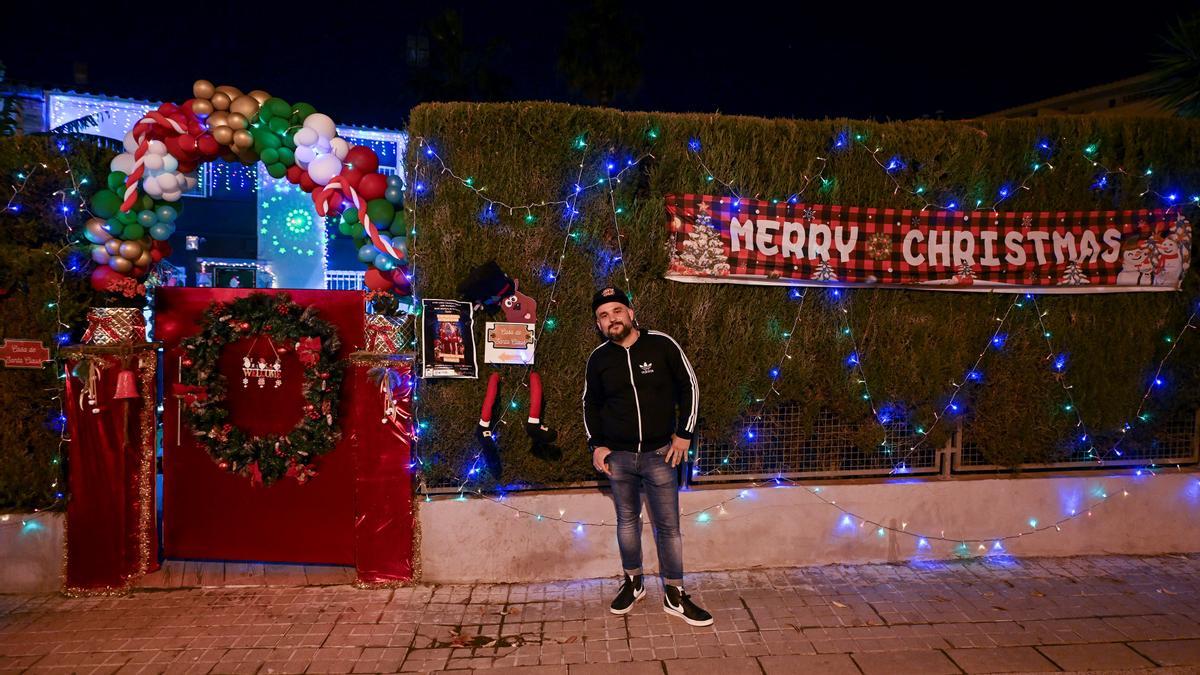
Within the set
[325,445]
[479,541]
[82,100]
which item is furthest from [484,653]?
[82,100]

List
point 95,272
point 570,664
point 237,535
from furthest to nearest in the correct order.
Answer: point 237,535
point 95,272
point 570,664

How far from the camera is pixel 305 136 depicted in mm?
4828

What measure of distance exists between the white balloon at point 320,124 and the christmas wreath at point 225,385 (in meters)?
1.26

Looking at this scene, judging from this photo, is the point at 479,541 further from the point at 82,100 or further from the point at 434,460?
the point at 82,100

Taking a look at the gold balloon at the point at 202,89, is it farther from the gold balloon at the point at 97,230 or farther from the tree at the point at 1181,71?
the tree at the point at 1181,71

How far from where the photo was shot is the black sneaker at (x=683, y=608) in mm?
4504

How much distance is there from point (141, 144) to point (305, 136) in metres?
1.20

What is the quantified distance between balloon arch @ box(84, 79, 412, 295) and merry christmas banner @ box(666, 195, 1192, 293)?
2.30 meters

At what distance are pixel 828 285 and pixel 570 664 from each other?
3.48 meters

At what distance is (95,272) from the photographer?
501 cm

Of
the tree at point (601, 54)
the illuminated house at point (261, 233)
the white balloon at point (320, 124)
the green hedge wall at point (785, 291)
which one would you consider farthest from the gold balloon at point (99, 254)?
the tree at point (601, 54)

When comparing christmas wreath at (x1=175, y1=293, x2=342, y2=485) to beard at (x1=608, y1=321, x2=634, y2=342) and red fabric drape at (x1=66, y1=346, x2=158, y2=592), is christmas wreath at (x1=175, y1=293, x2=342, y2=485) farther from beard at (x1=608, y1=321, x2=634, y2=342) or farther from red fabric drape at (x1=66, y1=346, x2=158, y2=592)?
beard at (x1=608, y1=321, x2=634, y2=342)

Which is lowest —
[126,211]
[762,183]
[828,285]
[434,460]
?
[434,460]

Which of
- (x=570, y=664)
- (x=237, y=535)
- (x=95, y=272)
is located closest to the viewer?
(x=570, y=664)
